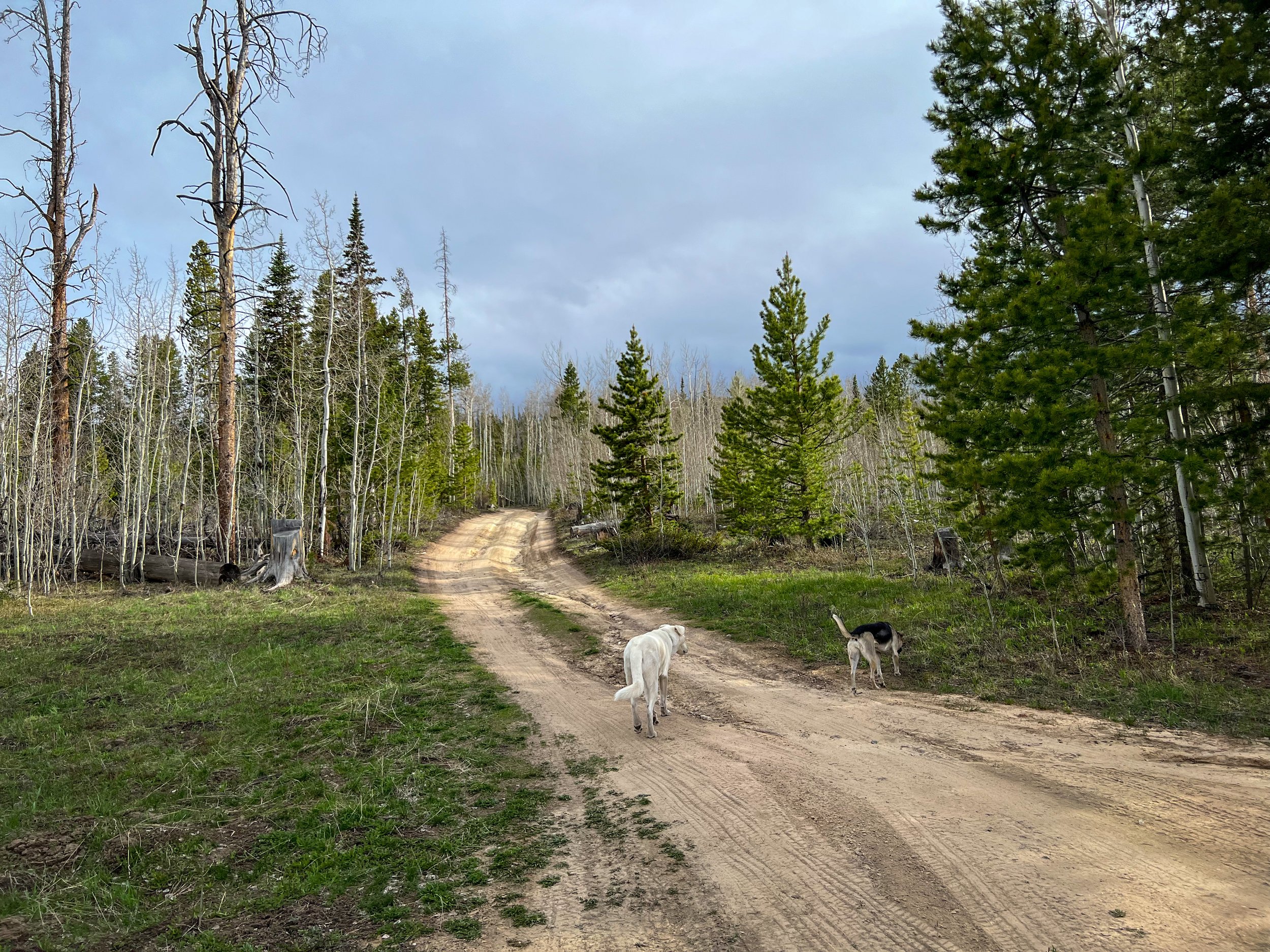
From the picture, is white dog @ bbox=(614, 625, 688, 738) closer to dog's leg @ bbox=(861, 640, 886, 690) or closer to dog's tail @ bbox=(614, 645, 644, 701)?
dog's tail @ bbox=(614, 645, 644, 701)

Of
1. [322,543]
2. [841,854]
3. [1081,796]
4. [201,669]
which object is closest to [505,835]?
[841,854]

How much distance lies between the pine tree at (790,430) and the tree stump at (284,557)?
610 inches

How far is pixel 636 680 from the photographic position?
Answer: 7219 mm

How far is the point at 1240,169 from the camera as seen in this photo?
9000mm

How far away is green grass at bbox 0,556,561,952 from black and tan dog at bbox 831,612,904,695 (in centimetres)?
479

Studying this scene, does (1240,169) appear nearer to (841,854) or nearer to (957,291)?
(957,291)

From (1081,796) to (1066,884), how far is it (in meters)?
1.58

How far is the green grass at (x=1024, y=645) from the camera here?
294 inches

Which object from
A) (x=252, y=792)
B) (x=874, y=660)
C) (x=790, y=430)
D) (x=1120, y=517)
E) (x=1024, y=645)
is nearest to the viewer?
(x=252, y=792)

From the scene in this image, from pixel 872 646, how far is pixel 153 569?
2058 cm

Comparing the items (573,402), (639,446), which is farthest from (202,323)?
(573,402)

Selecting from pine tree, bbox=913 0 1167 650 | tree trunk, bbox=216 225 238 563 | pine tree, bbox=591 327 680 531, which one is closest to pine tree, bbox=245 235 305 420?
tree trunk, bbox=216 225 238 563

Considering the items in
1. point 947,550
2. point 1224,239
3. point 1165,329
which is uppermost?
point 1224,239

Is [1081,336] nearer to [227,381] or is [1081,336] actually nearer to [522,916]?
[522,916]
